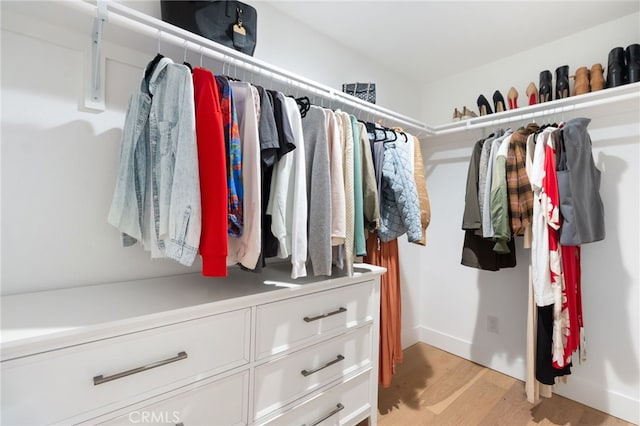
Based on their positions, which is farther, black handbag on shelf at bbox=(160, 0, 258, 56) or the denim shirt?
black handbag on shelf at bbox=(160, 0, 258, 56)

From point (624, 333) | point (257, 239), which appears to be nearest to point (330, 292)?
point (257, 239)

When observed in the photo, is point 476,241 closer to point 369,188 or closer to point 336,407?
point 369,188

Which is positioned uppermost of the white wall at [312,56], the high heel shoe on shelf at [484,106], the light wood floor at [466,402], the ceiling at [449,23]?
the ceiling at [449,23]

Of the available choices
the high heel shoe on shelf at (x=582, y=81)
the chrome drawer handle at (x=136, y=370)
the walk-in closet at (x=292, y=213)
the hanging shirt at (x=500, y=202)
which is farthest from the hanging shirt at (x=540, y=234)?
the chrome drawer handle at (x=136, y=370)

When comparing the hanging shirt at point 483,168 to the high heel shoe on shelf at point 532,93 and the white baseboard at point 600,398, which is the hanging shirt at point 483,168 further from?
the white baseboard at point 600,398

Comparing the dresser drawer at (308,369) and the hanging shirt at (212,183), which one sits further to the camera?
the dresser drawer at (308,369)

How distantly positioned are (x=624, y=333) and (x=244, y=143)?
2.29 meters

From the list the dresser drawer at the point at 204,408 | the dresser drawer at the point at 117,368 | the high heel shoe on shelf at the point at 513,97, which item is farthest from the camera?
the high heel shoe on shelf at the point at 513,97

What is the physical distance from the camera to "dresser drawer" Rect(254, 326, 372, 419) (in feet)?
3.52

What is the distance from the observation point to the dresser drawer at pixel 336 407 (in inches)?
46.1

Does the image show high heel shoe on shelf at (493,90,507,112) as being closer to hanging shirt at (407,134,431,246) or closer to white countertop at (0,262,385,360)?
hanging shirt at (407,134,431,246)

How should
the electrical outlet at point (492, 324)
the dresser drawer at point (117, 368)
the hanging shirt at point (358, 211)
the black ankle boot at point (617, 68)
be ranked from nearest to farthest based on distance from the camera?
the dresser drawer at point (117, 368) < the hanging shirt at point (358, 211) < the black ankle boot at point (617, 68) < the electrical outlet at point (492, 324)

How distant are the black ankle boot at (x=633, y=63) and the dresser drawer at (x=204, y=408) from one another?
2.30m

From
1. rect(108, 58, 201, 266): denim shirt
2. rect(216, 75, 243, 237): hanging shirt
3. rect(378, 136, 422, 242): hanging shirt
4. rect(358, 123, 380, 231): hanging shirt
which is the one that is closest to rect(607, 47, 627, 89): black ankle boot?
rect(378, 136, 422, 242): hanging shirt
